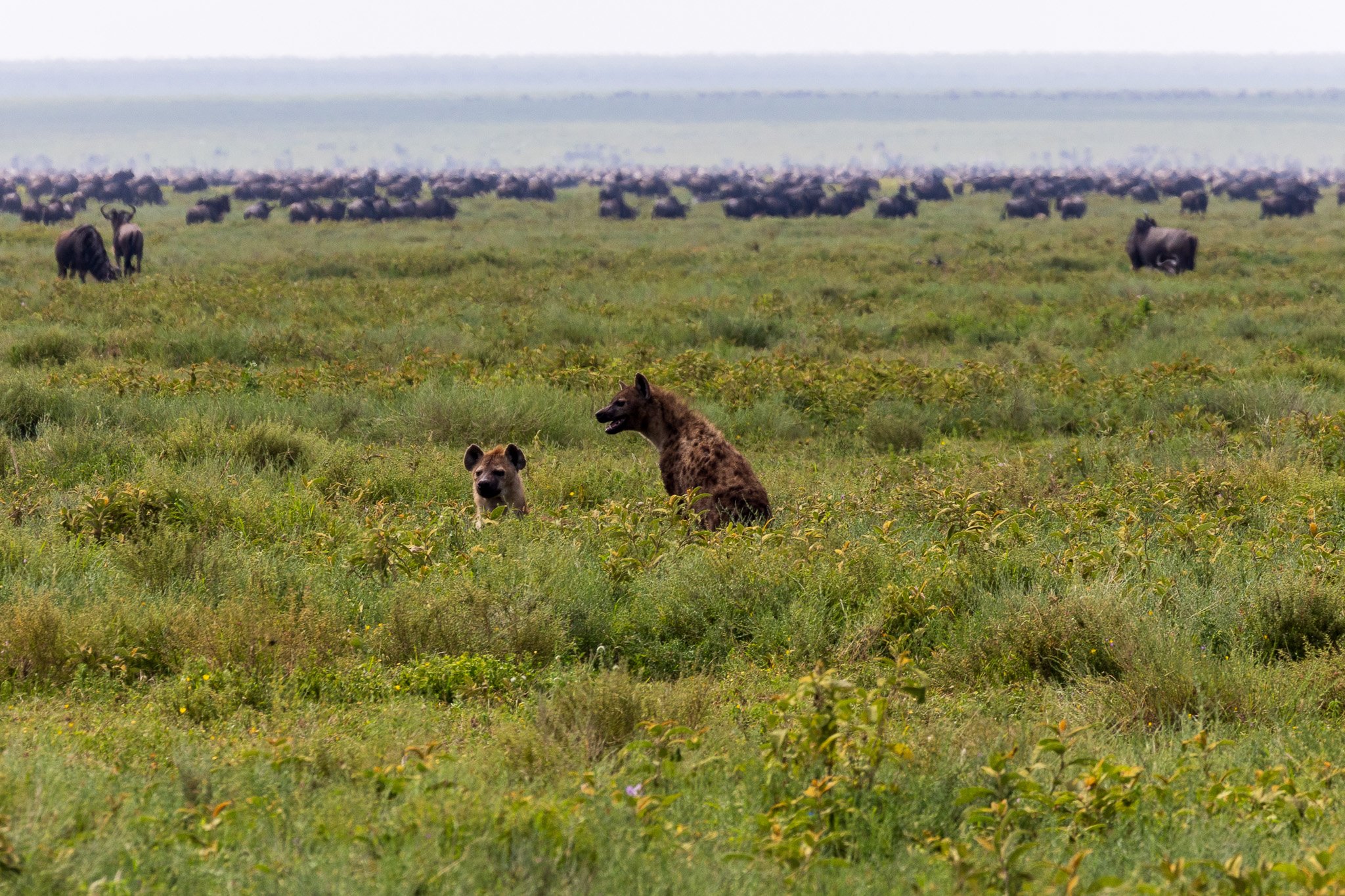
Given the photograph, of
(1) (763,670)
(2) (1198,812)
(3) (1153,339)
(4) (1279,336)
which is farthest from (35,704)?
(4) (1279,336)

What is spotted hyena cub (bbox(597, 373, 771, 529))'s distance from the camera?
25.3ft

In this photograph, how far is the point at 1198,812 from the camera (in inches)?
139

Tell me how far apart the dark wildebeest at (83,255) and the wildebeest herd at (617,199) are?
2cm

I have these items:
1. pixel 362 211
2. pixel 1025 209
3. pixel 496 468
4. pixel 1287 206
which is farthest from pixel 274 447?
pixel 1287 206

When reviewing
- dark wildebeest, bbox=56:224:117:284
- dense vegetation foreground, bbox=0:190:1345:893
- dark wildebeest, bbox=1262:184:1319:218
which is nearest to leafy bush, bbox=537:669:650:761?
dense vegetation foreground, bbox=0:190:1345:893

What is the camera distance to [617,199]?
5572cm

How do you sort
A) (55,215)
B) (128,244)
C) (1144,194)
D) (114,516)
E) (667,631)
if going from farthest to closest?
1. (1144,194)
2. (55,215)
3. (128,244)
4. (114,516)
5. (667,631)

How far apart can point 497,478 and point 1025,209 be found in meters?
49.9

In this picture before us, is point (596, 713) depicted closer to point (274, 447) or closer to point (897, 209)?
point (274, 447)

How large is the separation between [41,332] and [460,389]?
632 centimetres

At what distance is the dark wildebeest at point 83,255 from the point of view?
22688mm

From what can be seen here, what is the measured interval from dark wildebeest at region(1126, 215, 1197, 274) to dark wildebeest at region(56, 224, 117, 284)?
22077 millimetres

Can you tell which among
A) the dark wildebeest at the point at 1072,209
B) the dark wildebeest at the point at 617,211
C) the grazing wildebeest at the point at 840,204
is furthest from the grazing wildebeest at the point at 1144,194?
the dark wildebeest at the point at 617,211

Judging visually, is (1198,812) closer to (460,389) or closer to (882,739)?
(882,739)
